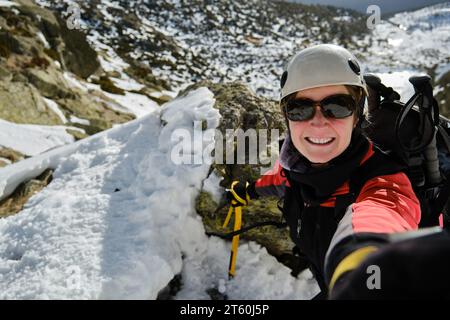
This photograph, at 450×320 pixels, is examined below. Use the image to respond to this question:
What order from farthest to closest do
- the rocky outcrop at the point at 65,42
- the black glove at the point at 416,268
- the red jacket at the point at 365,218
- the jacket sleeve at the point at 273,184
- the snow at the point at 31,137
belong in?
the rocky outcrop at the point at 65,42 < the snow at the point at 31,137 < the jacket sleeve at the point at 273,184 < the red jacket at the point at 365,218 < the black glove at the point at 416,268

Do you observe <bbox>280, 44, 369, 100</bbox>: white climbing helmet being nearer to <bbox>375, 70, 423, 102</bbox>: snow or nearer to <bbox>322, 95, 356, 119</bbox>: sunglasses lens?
<bbox>322, 95, 356, 119</bbox>: sunglasses lens

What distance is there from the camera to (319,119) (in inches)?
91.2

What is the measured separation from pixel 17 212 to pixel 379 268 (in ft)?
17.6

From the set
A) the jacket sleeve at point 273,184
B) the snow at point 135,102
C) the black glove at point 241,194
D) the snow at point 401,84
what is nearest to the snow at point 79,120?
the snow at point 135,102

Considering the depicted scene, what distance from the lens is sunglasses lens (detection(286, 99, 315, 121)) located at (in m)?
2.37

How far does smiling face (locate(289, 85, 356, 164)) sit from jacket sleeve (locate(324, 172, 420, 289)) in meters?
0.37

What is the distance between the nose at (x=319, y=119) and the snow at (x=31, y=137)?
40.2ft

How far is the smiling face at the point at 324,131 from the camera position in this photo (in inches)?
91.1

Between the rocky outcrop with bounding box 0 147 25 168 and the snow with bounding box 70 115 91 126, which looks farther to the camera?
the snow with bounding box 70 115 91 126

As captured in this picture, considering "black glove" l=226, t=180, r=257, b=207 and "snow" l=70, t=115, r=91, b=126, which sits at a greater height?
"snow" l=70, t=115, r=91, b=126

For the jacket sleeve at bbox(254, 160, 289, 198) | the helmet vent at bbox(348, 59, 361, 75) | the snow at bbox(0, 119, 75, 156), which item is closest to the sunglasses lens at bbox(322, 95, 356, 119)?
the helmet vent at bbox(348, 59, 361, 75)

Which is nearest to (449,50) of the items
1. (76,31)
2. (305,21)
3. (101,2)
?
(305,21)

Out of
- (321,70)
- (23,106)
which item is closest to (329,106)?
(321,70)

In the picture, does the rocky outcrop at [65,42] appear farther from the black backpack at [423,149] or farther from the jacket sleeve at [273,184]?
the black backpack at [423,149]
